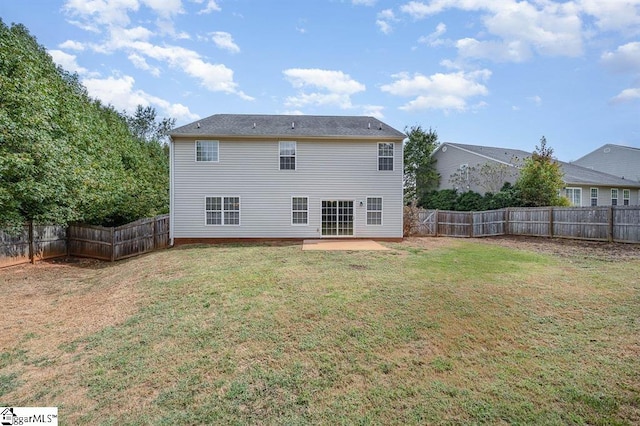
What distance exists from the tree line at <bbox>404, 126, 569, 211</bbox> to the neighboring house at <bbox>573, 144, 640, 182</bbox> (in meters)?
15.1

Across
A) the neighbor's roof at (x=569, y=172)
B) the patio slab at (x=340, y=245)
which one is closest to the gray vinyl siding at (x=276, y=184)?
the patio slab at (x=340, y=245)

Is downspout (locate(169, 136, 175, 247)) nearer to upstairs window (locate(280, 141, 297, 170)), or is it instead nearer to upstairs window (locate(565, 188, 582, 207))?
upstairs window (locate(280, 141, 297, 170))

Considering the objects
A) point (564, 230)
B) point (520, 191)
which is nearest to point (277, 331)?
point (564, 230)

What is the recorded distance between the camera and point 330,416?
350 centimetres

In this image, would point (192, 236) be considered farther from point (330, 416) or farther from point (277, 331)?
point (330, 416)

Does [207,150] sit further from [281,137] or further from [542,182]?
[542,182]

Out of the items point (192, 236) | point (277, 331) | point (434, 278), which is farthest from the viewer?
point (192, 236)

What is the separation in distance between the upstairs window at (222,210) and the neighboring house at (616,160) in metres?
35.8

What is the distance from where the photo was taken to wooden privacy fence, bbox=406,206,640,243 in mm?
13039

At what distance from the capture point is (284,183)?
15.1 m

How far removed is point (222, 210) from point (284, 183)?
10.8ft


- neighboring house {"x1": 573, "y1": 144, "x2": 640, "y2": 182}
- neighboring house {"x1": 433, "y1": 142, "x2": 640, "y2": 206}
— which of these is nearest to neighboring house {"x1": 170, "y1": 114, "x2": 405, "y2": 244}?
neighboring house {"x1": 433, "y1": 142, "x2": 640, "y2": 206}

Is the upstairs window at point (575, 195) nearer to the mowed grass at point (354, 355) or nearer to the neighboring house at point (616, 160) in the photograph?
the neighboring house at point (616, 160)

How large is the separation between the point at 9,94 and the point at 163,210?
10.5 meters
